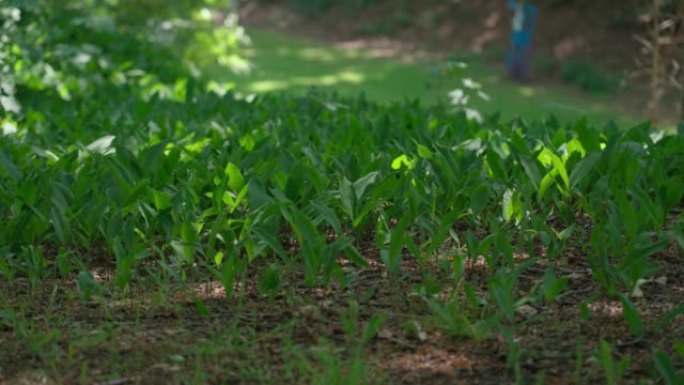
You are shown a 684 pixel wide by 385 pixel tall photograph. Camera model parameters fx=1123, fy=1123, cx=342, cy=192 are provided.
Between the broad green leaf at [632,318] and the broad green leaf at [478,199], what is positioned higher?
the broad green leaf at [478,199]

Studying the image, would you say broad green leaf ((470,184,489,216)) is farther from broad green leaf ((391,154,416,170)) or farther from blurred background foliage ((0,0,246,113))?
blurred background foliage ((0,0,246,113))

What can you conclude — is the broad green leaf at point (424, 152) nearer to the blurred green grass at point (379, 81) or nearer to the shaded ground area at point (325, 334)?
the shaded ground area at point (325, 334)

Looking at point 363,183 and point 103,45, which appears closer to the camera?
point 363,183

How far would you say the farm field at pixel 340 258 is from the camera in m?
2.88

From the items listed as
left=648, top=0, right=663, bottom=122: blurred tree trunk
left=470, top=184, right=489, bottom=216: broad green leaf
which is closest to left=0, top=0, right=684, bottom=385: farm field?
left=470, top=184, right=489, bottom=216: broad green leaf

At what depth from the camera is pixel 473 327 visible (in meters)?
2.97

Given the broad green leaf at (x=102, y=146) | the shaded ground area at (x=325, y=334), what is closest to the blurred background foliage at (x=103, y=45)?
the broad green leaf at (x=102, y=146)

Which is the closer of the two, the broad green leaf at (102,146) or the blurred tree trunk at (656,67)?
the broad green leaf at (102,146)

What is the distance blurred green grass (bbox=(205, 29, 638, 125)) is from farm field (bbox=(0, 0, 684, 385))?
24.6 ft

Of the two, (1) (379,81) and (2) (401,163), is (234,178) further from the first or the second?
(1) (379,81)

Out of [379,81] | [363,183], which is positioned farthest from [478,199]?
[379,81]

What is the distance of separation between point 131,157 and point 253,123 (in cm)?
154

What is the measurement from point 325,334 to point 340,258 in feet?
2.41

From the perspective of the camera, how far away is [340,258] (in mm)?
3762
